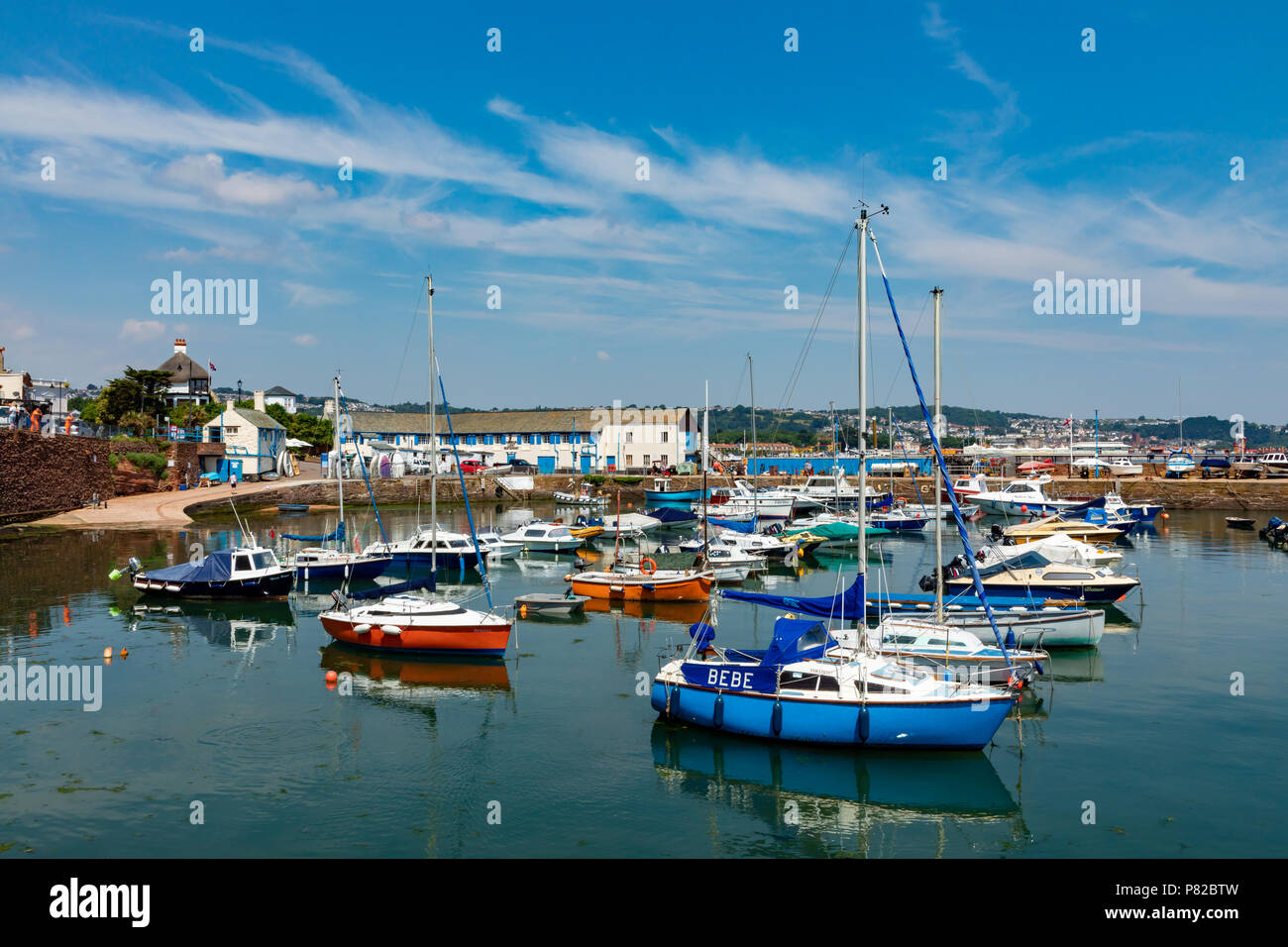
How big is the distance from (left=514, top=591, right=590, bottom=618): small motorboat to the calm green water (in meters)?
4.06

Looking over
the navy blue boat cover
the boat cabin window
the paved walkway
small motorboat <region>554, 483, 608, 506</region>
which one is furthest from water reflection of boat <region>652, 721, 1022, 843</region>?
small motorboat <region>554, 483, 608, 506</region>

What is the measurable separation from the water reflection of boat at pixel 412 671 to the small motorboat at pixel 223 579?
8.62m

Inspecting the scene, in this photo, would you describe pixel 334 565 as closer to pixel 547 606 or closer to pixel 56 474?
pixel 547 606

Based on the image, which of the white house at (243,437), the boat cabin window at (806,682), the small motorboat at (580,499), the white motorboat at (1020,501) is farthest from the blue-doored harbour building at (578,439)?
the boat cabin window at (806,682)

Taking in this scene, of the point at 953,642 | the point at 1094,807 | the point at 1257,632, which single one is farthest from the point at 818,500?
the point at 1094,807

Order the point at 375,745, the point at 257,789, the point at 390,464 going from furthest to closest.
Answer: the point at 390,464
the point at 375,745
the point at 257,789

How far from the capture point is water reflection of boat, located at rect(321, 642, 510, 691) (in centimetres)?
2422

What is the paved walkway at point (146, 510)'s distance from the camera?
55281 mm

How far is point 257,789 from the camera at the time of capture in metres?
16.9

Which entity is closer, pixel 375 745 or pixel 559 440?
pixel 375 745

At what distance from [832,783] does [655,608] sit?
684 inches

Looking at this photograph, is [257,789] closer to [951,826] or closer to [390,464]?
[951,826]
